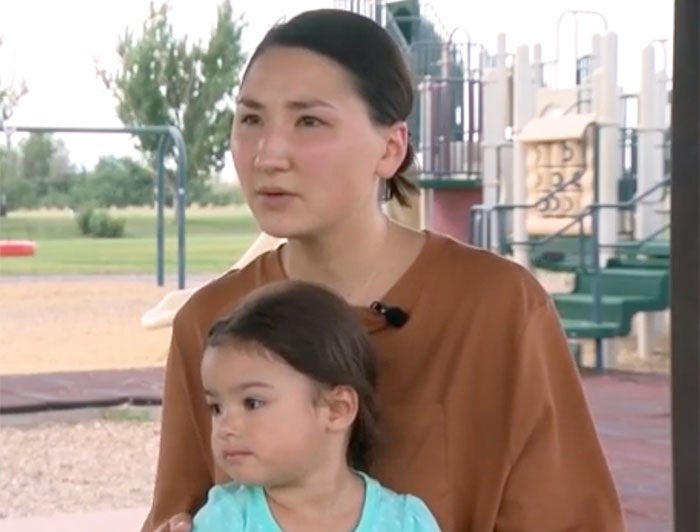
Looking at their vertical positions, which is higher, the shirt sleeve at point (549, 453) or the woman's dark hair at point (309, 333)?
the woman's dark hair at point (309, 333)

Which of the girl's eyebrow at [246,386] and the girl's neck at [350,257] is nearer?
the girl's eyebrow at [246,386]

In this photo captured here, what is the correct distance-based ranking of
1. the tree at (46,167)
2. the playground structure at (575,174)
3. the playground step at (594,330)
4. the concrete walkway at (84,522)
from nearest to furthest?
the concrete walkway at (84,522), the playground step at (594,330), the playground structure at (575,174), the tree at (46,167)

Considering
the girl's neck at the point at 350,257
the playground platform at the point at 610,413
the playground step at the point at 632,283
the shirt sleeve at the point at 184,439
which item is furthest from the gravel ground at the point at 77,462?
the girl's neck at the point at 350,257

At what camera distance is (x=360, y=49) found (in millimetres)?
1349

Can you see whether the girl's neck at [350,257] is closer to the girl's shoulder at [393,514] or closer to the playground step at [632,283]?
the girl's shoulder at [393,514]

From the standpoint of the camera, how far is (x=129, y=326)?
1167 centimetres

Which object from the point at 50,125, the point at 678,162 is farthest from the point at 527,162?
the point at 678,162

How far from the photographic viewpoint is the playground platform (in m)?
4.64

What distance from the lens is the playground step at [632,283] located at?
8.30 metres

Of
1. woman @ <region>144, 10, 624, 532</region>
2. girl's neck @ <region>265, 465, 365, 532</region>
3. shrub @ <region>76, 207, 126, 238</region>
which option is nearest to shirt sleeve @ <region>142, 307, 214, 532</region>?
woman @ <region>144, 10, 624, 532</region>

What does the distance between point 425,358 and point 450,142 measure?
943 centimetres

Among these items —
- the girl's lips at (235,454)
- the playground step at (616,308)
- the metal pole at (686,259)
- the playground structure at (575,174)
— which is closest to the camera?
the girl's lips at (235,454)

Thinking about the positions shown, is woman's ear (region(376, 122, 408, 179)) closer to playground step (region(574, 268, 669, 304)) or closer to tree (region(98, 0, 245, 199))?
playground step (region(574, 268, 669, 304))

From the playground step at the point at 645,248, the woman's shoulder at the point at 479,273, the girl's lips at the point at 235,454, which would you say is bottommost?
the playground step at the point at 645,248
